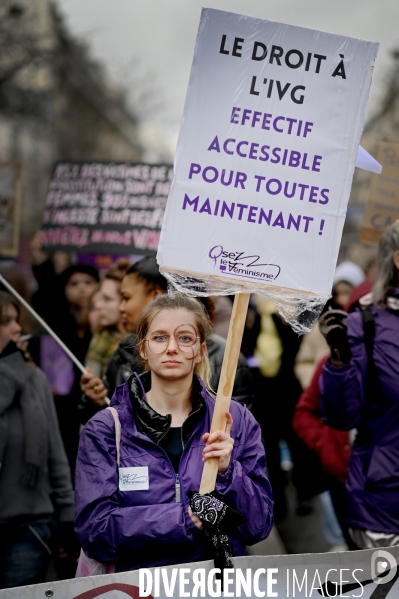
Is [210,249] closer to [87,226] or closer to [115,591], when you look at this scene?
[115,591]

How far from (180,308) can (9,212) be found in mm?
4219

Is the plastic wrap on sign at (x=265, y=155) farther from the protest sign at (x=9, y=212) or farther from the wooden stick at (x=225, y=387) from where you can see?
the protest sign at (x=9, y=212)

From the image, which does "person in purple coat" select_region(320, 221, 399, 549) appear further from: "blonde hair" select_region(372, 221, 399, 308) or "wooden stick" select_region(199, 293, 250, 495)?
"wooden stick" select_region(199, 293, 250, 495)

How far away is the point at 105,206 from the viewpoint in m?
7.45

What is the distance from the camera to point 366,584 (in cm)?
296

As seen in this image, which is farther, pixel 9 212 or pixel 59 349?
pixel 9 212

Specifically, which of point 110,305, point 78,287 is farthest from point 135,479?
point 78,287

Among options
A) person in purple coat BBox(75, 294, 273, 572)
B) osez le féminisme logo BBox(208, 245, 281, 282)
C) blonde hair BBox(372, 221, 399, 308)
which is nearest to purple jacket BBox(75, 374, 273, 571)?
person in purple coat BBox(75, 294, 273, 572)

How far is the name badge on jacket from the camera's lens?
286 centimetres

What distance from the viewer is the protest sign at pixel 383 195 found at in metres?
5.45

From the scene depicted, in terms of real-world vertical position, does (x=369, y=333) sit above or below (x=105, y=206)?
below

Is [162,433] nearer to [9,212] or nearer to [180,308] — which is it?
[180,308]

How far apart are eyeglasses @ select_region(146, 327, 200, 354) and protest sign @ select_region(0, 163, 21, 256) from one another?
4.13 m

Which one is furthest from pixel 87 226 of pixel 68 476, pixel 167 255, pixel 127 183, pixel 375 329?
pixel 167 255
